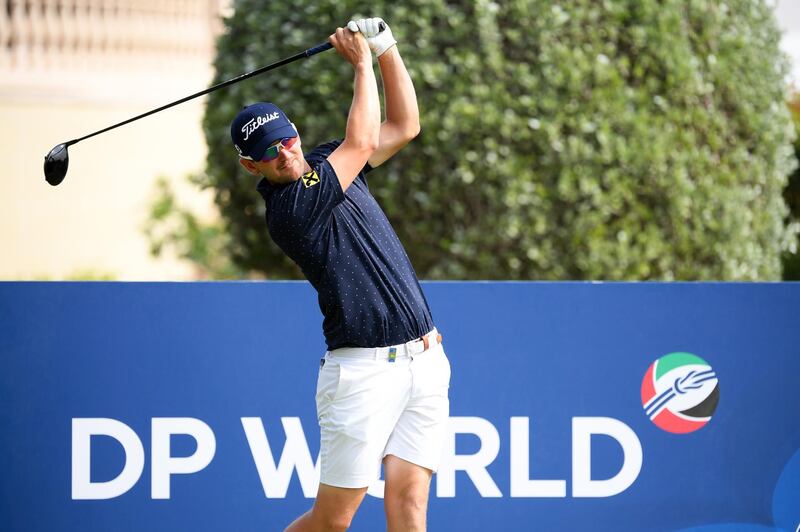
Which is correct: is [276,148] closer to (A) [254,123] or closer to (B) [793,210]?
(A) [254,123]

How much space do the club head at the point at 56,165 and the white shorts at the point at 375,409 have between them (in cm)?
115

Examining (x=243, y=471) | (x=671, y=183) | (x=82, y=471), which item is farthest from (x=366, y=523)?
(x=671, y=183)

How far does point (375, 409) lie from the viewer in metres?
3.38

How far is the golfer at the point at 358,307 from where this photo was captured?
330cm

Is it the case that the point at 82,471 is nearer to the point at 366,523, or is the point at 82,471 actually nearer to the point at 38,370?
the point at 38,370

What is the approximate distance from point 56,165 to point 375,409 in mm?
1398

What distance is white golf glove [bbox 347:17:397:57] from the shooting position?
3.42m

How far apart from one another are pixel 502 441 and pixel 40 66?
740cm

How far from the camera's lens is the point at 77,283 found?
12.9 feet

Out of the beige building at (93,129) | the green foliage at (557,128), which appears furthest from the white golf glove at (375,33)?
the beige building at (93,129)

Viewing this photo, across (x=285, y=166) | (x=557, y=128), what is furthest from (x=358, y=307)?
(x=557, y=128)

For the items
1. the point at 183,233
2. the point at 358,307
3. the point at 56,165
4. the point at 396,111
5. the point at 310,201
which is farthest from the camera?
the point at 183,233

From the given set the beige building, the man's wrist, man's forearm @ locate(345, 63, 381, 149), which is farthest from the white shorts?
the beige building

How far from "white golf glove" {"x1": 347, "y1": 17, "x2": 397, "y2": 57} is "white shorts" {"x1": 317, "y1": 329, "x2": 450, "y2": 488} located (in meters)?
0.93
